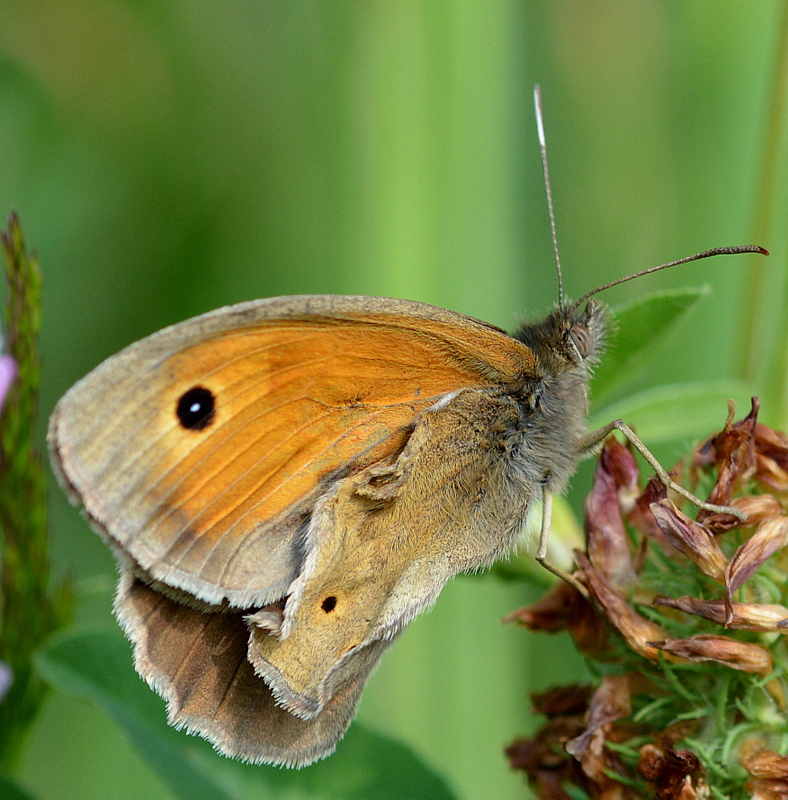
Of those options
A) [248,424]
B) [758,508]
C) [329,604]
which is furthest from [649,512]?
[248,424]

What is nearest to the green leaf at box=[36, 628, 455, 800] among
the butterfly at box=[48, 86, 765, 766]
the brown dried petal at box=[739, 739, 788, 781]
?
the butterfly at box=[48, 86, 765, 766]

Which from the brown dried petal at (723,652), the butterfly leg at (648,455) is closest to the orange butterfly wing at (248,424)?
the butterfly leg at (648,455)

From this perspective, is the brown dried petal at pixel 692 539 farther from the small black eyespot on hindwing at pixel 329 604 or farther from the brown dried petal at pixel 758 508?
the small black eyespot on hindwing at pixel 329 604

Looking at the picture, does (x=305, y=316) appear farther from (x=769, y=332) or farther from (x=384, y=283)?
(x=384, y=283)

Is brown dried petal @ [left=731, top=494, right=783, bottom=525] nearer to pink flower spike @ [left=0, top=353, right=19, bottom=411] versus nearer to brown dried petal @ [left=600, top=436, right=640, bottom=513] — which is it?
brown dried petal @ [left=600, top=436, right=640, bottom=513]

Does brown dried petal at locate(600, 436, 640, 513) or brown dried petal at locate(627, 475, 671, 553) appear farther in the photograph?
brown dried petal at locate(600, 436, 640, 513)

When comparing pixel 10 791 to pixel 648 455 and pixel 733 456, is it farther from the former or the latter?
pixel 733 456
